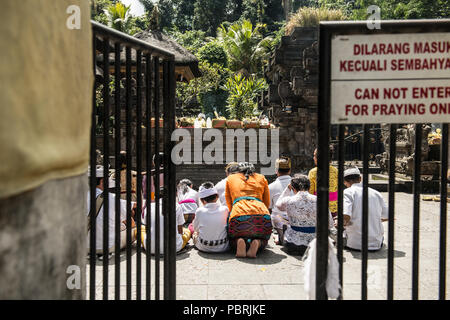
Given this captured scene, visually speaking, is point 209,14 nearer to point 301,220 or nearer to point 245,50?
point 245,50

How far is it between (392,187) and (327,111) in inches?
20.0

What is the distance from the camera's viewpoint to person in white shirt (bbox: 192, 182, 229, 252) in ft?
15.9

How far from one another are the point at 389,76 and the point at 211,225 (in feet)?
11.2

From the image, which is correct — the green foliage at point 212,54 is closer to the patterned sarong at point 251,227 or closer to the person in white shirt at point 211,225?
the person in white shirt at point 211,225

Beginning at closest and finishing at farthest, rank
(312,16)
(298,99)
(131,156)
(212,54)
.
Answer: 1. (131,156)
2. (298,99)
3. (312,16)
4. (212,54)

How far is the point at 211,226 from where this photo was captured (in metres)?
4.82

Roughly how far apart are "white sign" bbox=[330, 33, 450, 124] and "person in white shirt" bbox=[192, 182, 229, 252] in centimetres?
326

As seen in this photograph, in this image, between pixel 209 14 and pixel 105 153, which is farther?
pixel 209 14

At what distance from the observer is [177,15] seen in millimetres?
46375

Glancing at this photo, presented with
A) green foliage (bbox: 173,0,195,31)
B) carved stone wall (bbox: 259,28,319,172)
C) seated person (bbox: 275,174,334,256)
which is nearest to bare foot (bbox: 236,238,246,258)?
seated person (bbox: 275,174,334,256)

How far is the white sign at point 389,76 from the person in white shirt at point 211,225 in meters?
3.26

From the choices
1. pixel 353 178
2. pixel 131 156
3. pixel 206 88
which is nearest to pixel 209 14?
pixel 206 88

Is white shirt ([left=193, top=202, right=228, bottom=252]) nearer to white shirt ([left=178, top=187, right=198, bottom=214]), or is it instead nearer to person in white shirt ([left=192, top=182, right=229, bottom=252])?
person in white shirt ([left=192, top=182, right=229, bottom=252])

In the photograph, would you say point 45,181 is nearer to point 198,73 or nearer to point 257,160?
point 257,160
